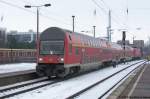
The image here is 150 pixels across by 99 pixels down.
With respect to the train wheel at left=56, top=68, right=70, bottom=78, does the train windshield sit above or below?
above

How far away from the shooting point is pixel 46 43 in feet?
94.2

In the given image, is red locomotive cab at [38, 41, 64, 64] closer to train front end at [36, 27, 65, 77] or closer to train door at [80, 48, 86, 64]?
train front end at [36, 27, 65, 77]

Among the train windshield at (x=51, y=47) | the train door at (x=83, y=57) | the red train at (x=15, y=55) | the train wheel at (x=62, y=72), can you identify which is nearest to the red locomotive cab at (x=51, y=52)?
the train windshield at (x=51, y=47)

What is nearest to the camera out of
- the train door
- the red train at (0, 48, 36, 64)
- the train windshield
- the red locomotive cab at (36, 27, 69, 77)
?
the red locomotive cab at (36, 27, 69, 77)

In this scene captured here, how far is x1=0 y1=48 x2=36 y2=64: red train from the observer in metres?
73.9

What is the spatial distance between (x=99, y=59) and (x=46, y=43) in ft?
50.7

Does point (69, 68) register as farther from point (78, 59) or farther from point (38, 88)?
point (38, 88)

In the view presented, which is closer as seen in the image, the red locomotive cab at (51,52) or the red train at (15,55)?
the red locomotive cab at (51,52)

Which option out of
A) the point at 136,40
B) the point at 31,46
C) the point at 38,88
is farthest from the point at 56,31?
the point at 136,40

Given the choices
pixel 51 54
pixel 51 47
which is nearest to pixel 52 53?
pixel 51 54

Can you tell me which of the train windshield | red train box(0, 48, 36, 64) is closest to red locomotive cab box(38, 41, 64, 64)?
the train windshield

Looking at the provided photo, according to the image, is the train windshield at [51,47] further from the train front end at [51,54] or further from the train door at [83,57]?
the train door at [83,57]

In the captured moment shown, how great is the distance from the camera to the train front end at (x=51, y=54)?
28094 mm

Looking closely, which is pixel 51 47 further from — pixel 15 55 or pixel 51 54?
pixel 15 55
